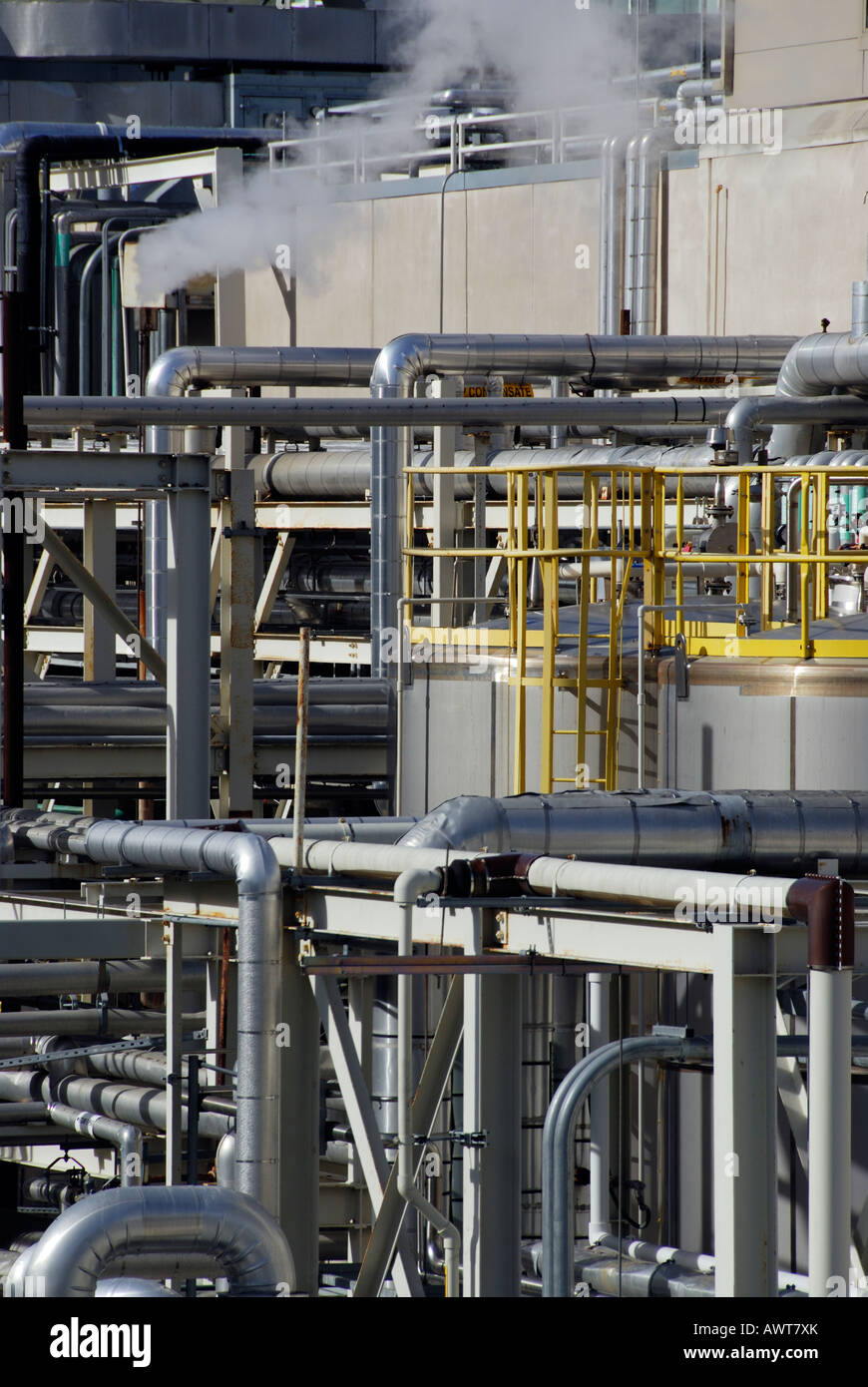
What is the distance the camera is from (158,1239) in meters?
7.71

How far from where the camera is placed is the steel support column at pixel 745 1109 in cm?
703

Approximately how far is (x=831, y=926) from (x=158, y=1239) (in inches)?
115

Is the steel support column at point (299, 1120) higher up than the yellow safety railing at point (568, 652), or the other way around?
the yellow safety railing at point (568, 652)

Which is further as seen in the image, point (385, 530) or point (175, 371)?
point (175, 371)

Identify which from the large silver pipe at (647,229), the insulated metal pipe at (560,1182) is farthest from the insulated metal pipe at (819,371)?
the insulated metal pipe at (560,1182)

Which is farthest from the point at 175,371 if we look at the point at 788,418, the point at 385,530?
the point at 788,418

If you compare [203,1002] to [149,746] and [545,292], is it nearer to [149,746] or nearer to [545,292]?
[149,746]

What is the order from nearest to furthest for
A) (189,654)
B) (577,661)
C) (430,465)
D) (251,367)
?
1. (577,661)
2. (189,654)
3. (430,465)
4. (251,367)

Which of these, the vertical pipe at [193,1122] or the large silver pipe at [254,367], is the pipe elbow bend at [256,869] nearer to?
the vertical pipe at [193,1122]

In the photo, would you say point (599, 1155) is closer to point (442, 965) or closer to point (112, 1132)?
point (442, 965)

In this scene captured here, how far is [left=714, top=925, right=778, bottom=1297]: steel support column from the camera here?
7031 millimetres

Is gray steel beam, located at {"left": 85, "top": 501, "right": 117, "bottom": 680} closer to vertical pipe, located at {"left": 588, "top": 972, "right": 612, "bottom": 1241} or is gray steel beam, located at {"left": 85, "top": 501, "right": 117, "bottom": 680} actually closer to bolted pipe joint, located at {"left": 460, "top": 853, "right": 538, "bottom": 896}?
vertical pipe, located at {"left": 588, "top": 972, "right": 612, "bottom": 1241}

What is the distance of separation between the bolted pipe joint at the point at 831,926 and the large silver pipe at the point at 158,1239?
259cm

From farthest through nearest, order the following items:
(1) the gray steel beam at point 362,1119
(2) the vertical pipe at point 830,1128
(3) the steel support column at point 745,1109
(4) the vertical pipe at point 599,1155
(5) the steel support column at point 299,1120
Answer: (4) the vertical pipe at point 599,1155 → (5) the steel support column at point 299,1120 → (1) the gray steel beam at point 362,1119 → (3) the steel support column at point 745,1109 → (2) the vertical pipe at point 830,1128
